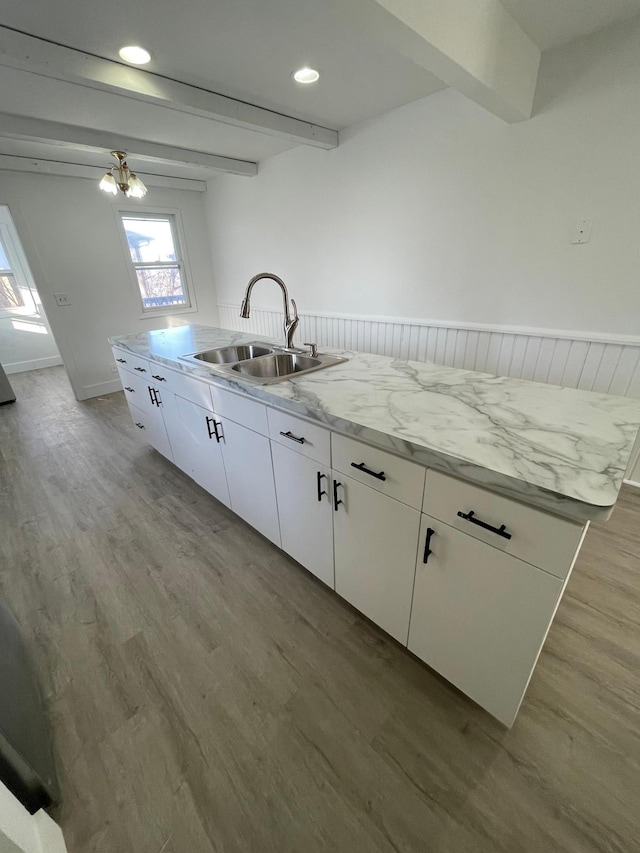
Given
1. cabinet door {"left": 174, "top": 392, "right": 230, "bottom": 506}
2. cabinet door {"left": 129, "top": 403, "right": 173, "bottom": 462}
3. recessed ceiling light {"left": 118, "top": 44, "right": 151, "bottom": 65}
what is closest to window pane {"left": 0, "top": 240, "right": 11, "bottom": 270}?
cabinet door {"left": 129, "top": 403, "right": 173, "bottom": 462}

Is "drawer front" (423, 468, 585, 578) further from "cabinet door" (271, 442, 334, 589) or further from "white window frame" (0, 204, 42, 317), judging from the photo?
"white window frame" (0, 204, 42, 317)

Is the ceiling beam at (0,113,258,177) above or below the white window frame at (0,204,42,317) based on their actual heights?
above

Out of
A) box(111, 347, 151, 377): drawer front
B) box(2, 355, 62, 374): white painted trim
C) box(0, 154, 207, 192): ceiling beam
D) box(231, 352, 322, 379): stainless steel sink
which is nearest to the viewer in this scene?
box(231, 352, 322, 379): stainless steel sink

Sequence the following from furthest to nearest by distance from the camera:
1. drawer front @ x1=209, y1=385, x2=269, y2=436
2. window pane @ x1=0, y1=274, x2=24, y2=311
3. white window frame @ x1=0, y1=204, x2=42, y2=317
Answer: window pane @ x1=0, y1=274, x2=24, y2=311
white window frame @ x1=0, y1=204, x2=42, y2=317
drawer front @ x1=209, y1=385, x2=269, y2=436

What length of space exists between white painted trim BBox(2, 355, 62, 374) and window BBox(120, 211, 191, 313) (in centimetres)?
255

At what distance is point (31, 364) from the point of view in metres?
5.66

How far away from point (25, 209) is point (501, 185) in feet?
14.7

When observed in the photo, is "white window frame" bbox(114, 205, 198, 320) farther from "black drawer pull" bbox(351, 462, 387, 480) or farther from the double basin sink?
"black drawer pull" bbox(351, 462, 387, 480)

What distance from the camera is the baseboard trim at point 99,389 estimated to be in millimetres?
4336

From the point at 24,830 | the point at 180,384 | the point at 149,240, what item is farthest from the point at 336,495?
the point at 149,240

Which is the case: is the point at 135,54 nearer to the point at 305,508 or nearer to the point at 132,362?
the point at 132,362

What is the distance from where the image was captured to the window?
175 inches

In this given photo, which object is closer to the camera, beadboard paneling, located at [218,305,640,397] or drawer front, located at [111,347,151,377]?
beadboard paneling, located at [218,305,640,397]

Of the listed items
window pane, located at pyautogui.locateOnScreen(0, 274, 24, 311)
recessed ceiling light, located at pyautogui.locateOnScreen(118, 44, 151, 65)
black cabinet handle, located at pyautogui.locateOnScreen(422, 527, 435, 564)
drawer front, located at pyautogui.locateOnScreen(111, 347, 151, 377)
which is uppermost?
recessed ceiling light, located at pyautogui.locateOnScreen(118, 44, 151, 65)
